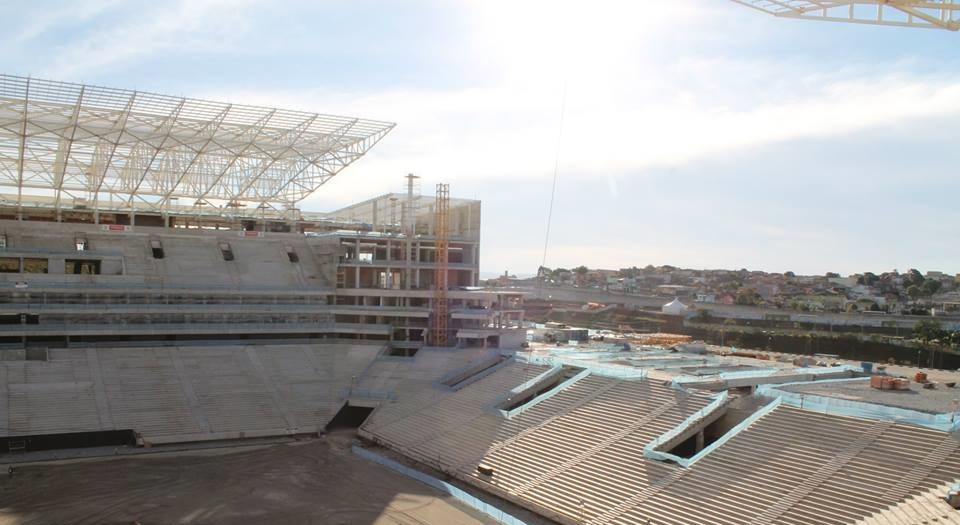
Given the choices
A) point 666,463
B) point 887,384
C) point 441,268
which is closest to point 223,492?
point 666,463

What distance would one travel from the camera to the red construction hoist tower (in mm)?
46031

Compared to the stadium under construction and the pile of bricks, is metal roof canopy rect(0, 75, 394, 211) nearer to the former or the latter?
the stadium under construction

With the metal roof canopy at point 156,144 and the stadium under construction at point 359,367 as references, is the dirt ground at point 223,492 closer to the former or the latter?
the stadium under construction at point 359,367

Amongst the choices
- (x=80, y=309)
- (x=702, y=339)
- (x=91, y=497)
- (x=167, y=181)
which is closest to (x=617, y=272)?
(x=702, y=339)

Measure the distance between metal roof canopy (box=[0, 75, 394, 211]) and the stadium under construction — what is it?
0.22 meters

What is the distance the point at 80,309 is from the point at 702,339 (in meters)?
50.4

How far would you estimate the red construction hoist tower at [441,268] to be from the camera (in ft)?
151

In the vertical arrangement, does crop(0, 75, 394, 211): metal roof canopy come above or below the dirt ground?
above

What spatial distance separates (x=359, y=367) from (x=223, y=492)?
15756mm

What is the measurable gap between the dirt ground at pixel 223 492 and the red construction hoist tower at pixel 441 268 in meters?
14.9

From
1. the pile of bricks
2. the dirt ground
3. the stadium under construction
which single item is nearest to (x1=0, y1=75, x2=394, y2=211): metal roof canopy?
the stadium under construction

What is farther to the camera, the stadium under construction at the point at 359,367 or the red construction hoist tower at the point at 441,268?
the red construction hoist tower at the point at 441,268

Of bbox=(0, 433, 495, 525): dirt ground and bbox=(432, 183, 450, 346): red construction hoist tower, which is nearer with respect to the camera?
bbox=(0, 433, 495, 525): dirt ground

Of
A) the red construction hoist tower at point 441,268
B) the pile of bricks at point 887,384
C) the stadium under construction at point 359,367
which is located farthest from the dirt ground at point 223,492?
the pile of bricks at point 887,384
